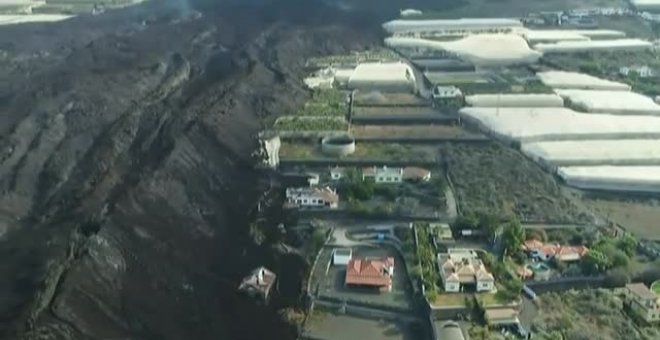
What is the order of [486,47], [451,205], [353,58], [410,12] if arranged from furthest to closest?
[410,12] → [486,47] → [353,58] → [451,205]

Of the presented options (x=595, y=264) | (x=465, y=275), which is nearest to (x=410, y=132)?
(x=595, y=264)

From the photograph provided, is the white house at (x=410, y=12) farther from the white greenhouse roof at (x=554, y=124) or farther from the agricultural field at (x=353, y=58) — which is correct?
the white greenhouse roof at (x=554, y=124)

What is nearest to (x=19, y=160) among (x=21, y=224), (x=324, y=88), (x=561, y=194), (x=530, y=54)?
(x=21, y=224)

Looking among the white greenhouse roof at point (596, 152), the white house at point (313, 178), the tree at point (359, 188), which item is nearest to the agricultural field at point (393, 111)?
the white greenhouse roof at point (596, 152)

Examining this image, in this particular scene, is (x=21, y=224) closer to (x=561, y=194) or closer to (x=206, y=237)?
(x=206, y=237)

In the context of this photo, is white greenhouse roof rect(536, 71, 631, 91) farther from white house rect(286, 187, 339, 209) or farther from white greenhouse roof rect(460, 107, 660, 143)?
white house rect(286, 187, 339, 209)

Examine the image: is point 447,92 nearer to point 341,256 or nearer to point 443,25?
point 443,25
